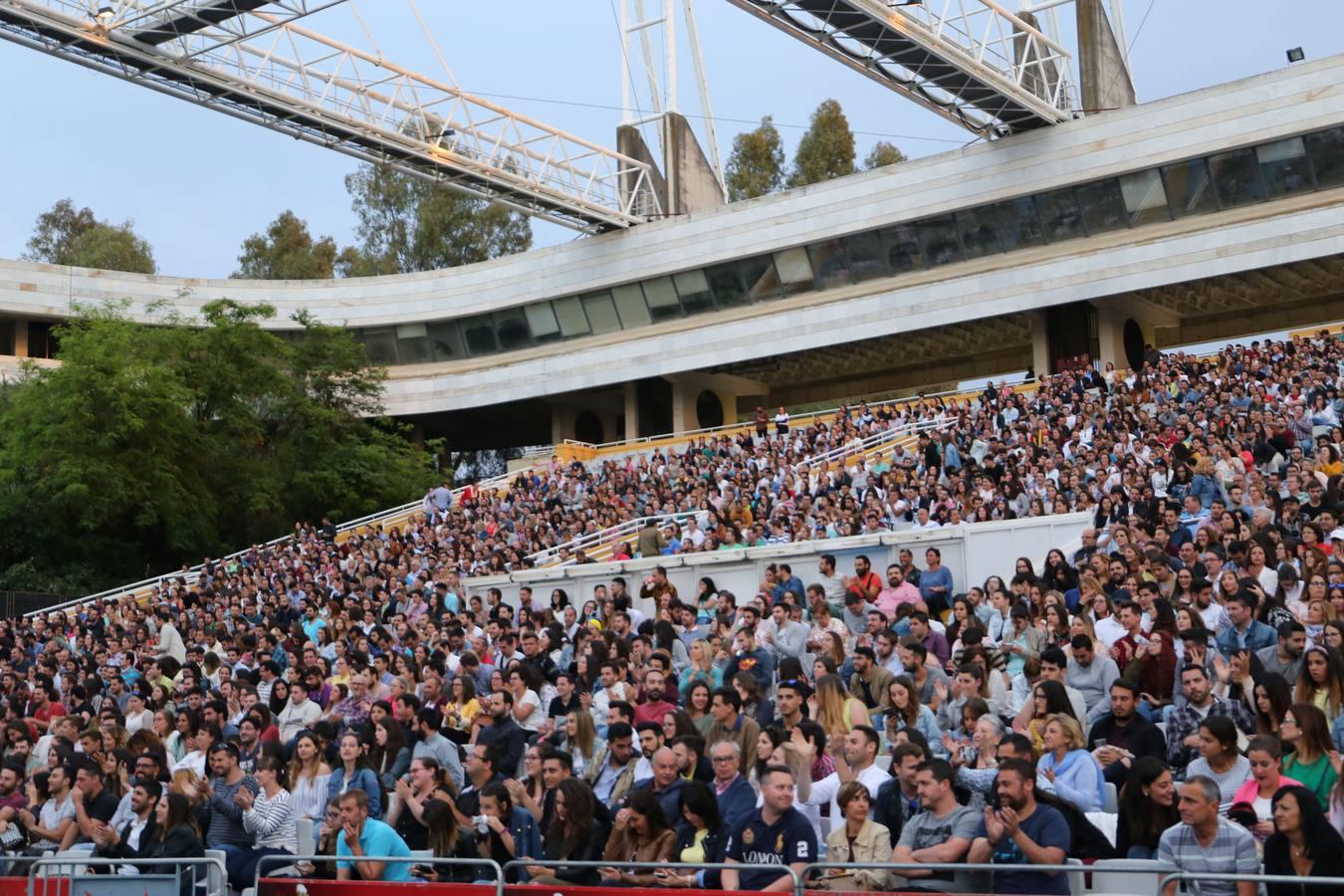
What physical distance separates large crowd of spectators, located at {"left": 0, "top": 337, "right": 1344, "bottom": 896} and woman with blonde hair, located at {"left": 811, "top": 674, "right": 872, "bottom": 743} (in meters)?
0.03

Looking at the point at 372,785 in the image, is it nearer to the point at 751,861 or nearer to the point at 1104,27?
the point at 751,861

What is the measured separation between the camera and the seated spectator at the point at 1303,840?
7.02 m

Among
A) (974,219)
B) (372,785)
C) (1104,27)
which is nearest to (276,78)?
(974,219)

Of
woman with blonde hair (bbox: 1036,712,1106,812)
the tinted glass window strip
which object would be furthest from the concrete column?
woman with blonde hair (bbox: 1036,712,1106,812)

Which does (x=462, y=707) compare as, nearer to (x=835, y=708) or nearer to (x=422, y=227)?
(x=835, y=708)

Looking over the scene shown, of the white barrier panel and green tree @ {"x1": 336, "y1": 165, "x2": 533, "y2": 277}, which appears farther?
green tree @ {"x1": 336, "y1": 165, "x2": 533, "y2": 277}

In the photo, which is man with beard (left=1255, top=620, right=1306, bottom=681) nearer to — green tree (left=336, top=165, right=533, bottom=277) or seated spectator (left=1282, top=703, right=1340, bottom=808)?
seated spectator (left=1282, top=703, right=1340, bottom=808)

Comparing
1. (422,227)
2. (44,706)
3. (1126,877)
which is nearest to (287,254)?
(422,227)

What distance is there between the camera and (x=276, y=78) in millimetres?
37156

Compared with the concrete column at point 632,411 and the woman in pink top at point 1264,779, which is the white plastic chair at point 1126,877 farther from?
the concrete column at point 632,411

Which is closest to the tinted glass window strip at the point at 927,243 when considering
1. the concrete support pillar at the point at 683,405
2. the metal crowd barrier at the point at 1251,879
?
the concrete support pillar at the point at 683,405

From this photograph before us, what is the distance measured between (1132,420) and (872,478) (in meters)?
4.12

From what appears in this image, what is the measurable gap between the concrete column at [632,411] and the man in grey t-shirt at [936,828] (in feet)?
135

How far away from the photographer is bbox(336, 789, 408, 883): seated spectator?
30.8 feet
